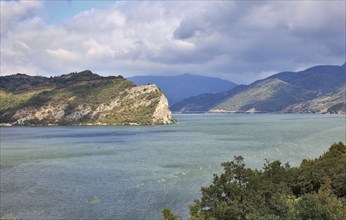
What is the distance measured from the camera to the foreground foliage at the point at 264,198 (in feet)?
82.4

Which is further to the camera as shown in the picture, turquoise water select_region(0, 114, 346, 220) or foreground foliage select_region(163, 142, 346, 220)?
turquoise water select_region(0, 114, 346, 220)

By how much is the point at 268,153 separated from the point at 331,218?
74816mm

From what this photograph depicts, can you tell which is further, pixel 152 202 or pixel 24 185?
pixel 24 185

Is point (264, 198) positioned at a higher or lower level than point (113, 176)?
higher

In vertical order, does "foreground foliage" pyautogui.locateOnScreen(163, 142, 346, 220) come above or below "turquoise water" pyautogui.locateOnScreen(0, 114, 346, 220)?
Answer: above

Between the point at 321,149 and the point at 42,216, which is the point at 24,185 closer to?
the point at 42,216

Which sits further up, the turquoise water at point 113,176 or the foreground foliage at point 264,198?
the foreground foliage at point 264,198

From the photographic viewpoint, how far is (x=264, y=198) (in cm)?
2856

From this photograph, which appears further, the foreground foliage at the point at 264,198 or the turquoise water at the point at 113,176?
the turquoise water at the point at 113,176

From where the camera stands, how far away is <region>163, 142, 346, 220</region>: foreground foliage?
82.4 feet

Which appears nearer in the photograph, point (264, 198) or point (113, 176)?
point (264, 198)

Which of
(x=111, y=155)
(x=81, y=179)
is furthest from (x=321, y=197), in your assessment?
(x=111, y=155)

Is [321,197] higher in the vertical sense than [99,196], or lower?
higher

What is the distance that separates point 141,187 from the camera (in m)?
59.0
